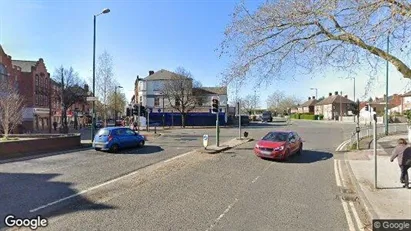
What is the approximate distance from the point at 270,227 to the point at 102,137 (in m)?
14.2

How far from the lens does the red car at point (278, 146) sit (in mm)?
14977

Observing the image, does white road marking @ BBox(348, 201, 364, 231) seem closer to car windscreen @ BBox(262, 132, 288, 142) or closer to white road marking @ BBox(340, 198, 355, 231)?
white road marking @ BBox(340, 198, 355, 231)

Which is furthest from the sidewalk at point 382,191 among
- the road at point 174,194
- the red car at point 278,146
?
the red car at point 278,146

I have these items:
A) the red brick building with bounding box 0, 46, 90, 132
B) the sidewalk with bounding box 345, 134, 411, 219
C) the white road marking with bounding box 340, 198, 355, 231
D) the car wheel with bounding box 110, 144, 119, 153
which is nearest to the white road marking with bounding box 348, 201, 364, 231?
the white road marking with bounding box 340, 198, 355, 231

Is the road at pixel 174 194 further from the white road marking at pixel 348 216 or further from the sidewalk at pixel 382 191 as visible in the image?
the sidewalk at pixel 382 191

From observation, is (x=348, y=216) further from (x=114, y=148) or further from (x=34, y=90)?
(x=34, y=90)

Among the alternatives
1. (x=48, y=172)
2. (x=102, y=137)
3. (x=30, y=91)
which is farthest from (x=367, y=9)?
(x=30, y=91)

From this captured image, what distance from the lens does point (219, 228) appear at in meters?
6.12

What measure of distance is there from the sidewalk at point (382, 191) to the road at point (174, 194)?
743mm

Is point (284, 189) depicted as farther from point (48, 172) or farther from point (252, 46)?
point (48, 172)

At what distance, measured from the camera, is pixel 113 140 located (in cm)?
1844

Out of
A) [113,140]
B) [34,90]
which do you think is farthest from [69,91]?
[113,140]

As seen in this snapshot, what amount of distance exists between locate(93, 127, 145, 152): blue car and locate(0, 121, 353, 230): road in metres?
3.47

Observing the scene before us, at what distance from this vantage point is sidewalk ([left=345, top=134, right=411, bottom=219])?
705 centimetres
